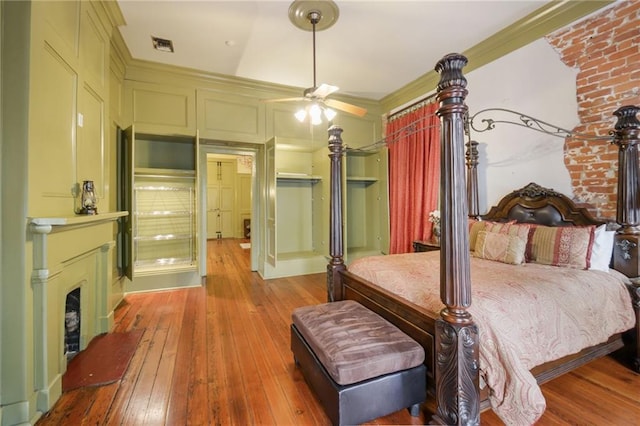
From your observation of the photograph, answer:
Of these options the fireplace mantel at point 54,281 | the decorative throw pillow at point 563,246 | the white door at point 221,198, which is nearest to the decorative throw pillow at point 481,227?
the decorative throw pillow at point 563,246

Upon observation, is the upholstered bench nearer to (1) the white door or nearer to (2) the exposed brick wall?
(2) the exposed brick wall

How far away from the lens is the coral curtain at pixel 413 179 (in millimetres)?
4102

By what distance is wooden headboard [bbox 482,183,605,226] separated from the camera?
2582mm

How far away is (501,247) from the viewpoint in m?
2.59

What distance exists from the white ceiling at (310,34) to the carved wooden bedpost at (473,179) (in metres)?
1.34

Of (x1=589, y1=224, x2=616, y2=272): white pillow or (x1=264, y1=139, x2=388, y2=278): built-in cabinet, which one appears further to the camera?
(x1=264, y1=139, x2=388, y2=278): built-in cabinet

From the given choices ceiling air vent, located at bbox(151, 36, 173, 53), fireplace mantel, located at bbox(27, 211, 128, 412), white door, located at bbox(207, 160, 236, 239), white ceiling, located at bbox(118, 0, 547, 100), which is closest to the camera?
fireplace mantel, located at bbox(27, 211, 128, 412)

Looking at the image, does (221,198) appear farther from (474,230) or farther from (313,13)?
(474,230)

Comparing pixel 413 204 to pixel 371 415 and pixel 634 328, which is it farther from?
pixel 371 415

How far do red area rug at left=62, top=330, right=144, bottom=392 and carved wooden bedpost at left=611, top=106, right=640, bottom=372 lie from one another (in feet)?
12.9

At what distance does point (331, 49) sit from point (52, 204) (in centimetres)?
326

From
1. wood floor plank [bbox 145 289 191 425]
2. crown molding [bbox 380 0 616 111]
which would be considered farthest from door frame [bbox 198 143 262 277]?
crown molding [bbox 380 0 616 111]

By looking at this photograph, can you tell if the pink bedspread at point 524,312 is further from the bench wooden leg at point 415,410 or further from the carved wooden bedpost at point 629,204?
the bench wooden leg at point 415,410

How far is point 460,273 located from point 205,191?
414cm
